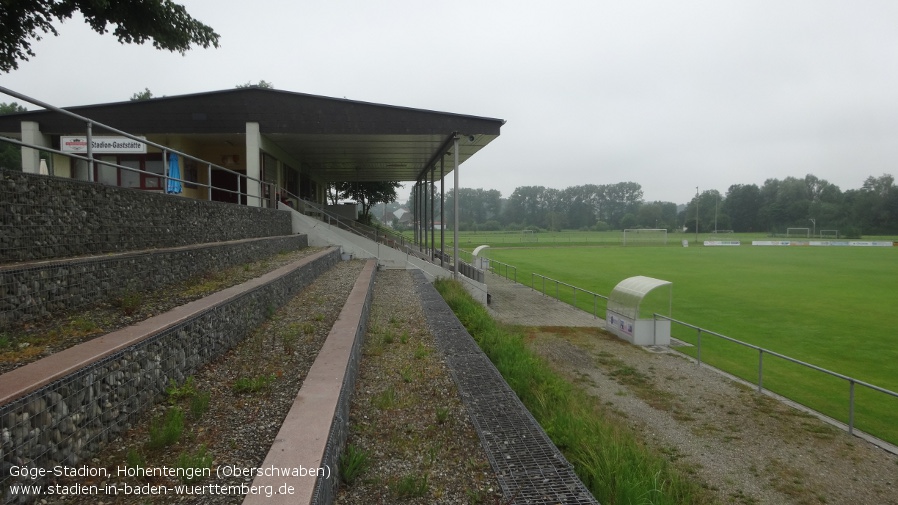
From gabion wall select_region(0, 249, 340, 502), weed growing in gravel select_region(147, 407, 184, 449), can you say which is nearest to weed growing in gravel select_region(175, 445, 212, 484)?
weed growing in gravel select_region(147, 407, 184, 449)

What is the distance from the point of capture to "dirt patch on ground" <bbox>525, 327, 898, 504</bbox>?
621 cm

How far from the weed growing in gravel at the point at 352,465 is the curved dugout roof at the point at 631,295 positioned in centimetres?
1230

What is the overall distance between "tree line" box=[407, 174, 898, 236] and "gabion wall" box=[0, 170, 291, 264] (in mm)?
62501

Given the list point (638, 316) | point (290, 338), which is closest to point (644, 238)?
point (638, 316)

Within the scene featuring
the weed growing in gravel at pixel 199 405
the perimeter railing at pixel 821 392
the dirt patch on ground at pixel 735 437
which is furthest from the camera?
the perimeter railing at pixel 821 392

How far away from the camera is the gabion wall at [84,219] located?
395 cm

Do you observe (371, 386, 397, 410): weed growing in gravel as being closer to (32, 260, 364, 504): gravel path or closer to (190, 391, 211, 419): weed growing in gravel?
(32, 260, 364, 504): gravel path

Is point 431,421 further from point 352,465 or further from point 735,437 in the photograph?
point 735,437

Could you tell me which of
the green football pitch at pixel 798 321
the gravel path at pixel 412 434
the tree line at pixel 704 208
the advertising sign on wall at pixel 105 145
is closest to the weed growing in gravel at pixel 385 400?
the gravel path at pixel 412 434

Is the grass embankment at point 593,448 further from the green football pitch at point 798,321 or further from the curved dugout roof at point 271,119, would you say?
the curved dugout roof at point 271,119

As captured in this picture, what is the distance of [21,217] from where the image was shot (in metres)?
4.01

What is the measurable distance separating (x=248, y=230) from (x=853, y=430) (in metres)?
11.9

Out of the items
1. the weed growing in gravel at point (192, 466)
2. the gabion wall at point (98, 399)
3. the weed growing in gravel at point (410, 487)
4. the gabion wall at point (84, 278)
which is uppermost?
the gabion wall at point (84, 278)

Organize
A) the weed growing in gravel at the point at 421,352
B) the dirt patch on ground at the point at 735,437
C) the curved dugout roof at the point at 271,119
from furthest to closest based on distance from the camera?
the curved dugout roof at the point at 271,119 < the dirt patch on ground at the point at 735,437 < the weed growing in gravel at the point at 421,352
